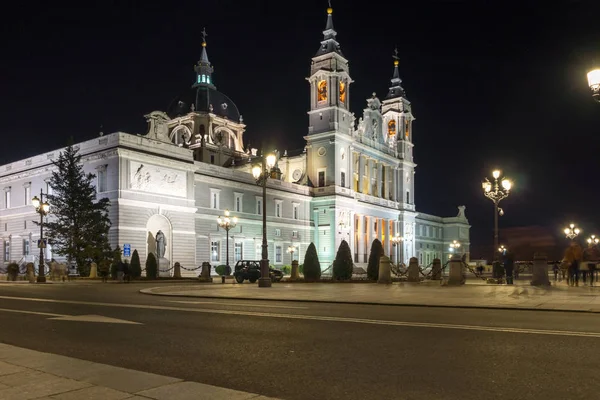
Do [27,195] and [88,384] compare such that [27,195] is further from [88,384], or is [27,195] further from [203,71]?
[88,384]

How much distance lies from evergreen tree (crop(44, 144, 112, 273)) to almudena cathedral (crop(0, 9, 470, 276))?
1444 millimetres

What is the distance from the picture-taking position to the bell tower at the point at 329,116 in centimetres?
7344

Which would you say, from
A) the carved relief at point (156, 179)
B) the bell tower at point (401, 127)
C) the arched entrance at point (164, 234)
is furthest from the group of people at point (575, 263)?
the bell tower at point (401, 127)

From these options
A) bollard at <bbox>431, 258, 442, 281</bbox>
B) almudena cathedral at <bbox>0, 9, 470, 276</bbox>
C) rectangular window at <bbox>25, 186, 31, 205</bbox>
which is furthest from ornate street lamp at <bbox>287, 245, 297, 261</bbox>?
bollard at <bbox>431, 258, 442, 281</bbox>

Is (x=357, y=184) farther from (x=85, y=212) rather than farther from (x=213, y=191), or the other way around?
(x=85, y=212)

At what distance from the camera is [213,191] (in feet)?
187

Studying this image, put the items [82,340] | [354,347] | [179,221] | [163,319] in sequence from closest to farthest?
[354,347], [82,340], [163,319], [179,221]

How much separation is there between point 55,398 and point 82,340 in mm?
4316

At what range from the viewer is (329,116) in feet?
242

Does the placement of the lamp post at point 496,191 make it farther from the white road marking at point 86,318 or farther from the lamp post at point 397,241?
the lamp post at point 397,241

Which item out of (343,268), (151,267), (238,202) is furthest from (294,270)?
(238,202)

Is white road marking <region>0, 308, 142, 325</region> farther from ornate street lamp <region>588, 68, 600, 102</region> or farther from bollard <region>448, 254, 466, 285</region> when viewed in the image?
bollard <region>448, 254, 466, 285</region>

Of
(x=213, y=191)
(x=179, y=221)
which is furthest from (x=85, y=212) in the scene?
(x=213, y=191)

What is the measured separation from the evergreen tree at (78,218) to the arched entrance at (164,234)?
4.11m
